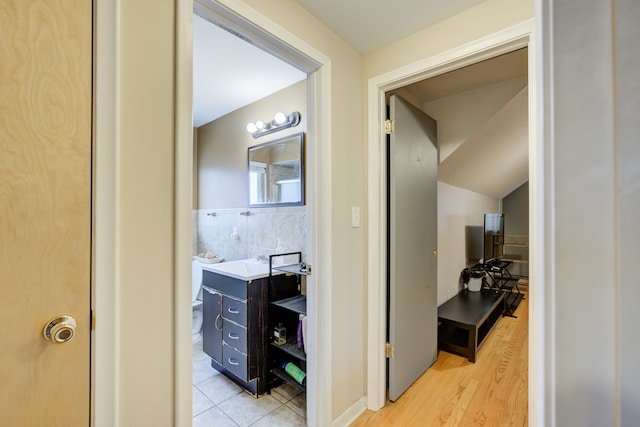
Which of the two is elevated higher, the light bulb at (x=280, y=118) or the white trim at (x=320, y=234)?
the light bulb at (x=280, y=118)

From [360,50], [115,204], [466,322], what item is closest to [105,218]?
[115,204]

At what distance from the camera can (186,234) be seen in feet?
3.18

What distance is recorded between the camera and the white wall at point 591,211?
0.27 meters

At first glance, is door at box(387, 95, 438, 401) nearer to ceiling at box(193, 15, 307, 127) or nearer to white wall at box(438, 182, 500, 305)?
white wall at box(438, 182, 500, 305)

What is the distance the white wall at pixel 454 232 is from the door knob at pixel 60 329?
292 centimetres

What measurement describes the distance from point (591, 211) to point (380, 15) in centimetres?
160

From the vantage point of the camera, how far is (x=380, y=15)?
150 cm

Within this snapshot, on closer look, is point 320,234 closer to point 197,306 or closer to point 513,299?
point 197,306

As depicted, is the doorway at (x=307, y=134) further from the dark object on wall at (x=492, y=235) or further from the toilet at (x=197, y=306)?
the dark object on wall at (x=492, y=235)

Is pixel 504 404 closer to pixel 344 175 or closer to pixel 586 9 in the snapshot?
pixel 344 175

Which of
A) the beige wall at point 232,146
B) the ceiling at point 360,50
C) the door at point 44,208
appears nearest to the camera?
the door at point 44,208

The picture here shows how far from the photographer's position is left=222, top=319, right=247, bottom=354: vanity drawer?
1.94 meters

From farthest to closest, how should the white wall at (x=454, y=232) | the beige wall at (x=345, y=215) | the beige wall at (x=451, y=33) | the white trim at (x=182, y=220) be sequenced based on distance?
the white wall at (x=454, y=232) < the beige wall at (x=345, y=215) < the beige wall at (x=451, y=33) < the white trim at (x=182, y=220)

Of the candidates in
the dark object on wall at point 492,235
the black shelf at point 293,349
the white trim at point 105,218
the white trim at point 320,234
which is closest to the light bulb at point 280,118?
the white trim at point 320,234
